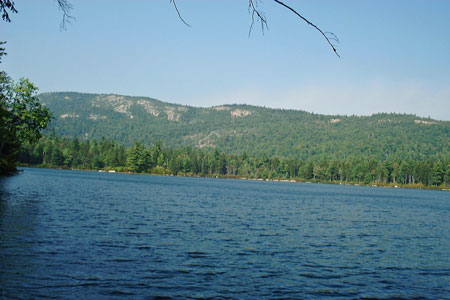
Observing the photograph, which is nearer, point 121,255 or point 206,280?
point 206,280

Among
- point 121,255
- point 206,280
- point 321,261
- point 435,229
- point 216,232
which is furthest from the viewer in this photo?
point 435,229

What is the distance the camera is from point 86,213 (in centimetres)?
3675

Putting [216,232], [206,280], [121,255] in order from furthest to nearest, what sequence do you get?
[216,232]
[121,255]
[206,280]

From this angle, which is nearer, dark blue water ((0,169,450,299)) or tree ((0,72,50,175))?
dark blue water ((0,169,450,299))

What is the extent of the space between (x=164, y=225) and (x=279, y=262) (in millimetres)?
13622

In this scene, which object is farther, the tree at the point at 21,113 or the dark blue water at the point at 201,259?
the tree at the point at 21,113

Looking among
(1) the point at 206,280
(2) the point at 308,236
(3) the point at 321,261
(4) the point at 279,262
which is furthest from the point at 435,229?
(1) the point at 206,280

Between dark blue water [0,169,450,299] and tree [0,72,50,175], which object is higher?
tree [0,72,50,175]

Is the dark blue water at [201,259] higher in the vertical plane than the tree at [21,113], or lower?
lower

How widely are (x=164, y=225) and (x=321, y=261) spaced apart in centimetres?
1478

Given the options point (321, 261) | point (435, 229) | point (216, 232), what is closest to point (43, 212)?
point (216, 232)

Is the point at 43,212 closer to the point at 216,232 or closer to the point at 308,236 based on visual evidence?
the point at 216,232

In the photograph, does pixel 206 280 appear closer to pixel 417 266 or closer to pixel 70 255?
pixel 70 255

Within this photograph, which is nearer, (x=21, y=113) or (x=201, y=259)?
(x=201, y=259)
